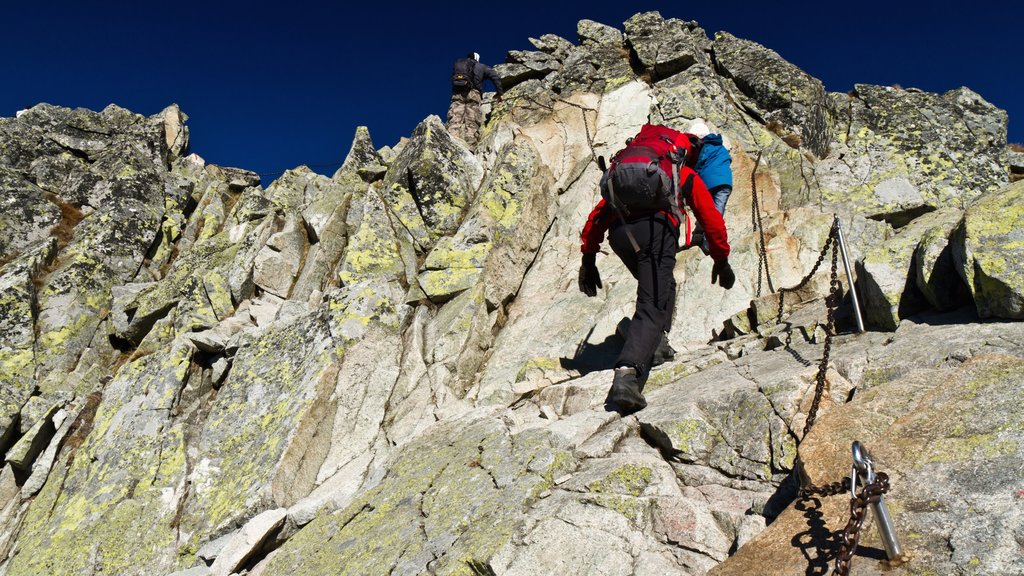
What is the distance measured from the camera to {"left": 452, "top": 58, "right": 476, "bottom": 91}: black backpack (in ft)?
88.2

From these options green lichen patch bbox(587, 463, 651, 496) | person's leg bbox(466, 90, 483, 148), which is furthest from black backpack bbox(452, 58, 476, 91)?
green lichen patch bbox(587, 463, 651, 496)

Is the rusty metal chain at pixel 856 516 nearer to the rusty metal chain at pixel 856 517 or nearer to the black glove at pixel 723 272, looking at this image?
the rusty metal chain at pixel 856 517

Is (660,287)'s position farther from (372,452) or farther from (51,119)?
(51,119)

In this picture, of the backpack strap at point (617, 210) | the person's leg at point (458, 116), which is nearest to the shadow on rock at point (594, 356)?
the backpack strap at point (617, 210)

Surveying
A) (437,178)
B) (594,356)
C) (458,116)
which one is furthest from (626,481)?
(458,116)

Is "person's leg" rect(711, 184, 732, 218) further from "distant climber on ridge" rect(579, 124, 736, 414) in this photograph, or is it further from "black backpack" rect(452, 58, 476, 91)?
"black backpack" rect(452, 58, 476, 91)

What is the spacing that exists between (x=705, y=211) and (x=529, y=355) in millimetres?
6246

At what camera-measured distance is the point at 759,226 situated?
14102 mm

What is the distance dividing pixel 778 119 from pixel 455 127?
13.5 metres

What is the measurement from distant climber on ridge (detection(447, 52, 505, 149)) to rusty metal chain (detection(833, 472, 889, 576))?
23508 millimetres

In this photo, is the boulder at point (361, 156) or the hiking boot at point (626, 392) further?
the boulder at point (361, 156)

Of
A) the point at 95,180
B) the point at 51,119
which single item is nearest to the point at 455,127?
the point at 95,180

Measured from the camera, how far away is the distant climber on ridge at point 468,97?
26395mm

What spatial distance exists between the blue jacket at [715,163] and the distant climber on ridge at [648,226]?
6.71 feet
